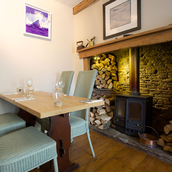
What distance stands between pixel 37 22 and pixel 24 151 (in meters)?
2.43

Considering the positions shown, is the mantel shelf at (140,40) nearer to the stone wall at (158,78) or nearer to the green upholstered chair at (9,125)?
the stone wall at (158,78)

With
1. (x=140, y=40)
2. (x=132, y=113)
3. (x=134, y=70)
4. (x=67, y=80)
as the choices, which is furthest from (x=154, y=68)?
(x=67, y=80)

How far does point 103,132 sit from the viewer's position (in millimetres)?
2297

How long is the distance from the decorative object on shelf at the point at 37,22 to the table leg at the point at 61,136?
194 cm

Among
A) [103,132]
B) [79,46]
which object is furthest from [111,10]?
[103,132]

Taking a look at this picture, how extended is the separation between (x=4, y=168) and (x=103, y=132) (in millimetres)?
1716

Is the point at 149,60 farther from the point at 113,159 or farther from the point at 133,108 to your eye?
the point at 113,159

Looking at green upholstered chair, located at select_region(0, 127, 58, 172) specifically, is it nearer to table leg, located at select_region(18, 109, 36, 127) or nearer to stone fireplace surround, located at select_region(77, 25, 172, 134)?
table leg, located at select_region(18, 109, 36, 127)

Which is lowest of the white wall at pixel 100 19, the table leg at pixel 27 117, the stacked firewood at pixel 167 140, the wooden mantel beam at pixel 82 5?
the stacked firewood at pixel 167 140

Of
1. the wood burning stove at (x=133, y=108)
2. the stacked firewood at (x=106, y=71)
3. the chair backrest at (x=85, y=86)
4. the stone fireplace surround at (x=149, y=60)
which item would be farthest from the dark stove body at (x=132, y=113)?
the chair backrest at (x=85, y=86)

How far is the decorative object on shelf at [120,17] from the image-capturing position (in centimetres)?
196

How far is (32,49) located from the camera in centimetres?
252

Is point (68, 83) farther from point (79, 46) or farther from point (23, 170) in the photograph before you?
point (23, 170)

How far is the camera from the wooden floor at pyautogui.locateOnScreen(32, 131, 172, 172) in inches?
56.8
